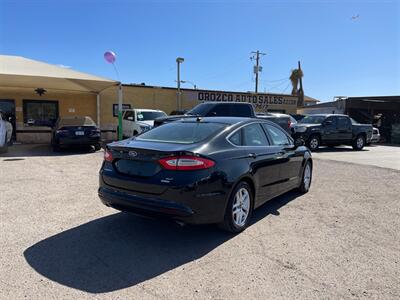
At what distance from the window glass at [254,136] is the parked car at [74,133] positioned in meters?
9.09

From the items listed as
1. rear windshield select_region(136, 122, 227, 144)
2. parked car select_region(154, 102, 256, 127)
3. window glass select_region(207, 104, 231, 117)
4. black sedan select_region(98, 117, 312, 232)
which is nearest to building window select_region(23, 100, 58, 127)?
parked car select_region(154, 102, 256, 127)

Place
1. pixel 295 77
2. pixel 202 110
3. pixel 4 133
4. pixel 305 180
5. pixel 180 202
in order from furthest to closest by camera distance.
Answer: pixel 295 77 < pixel 202 110 < pixel 4 133 < pixel 305 180 < pixel 180 202

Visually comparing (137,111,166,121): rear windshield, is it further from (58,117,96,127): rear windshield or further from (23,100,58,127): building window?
(23,100,58,127): building window

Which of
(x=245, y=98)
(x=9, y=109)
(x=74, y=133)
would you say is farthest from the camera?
(x=245, y=98)

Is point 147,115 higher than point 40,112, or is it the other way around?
point 40,112

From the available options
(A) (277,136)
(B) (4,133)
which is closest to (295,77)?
(B) (4,133)

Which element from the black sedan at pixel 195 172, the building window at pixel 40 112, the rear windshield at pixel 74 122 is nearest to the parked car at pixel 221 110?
the rear windshield at pixel 74 122

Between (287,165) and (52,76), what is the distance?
10.5 meters

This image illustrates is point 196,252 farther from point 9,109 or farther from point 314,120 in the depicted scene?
point 9,109

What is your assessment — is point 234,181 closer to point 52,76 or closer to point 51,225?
point 51,225

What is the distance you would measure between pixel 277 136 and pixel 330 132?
12.0 metres

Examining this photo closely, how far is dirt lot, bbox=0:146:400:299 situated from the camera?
10.2 feet

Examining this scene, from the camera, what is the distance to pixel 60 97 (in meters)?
18.2

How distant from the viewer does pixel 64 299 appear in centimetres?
287
